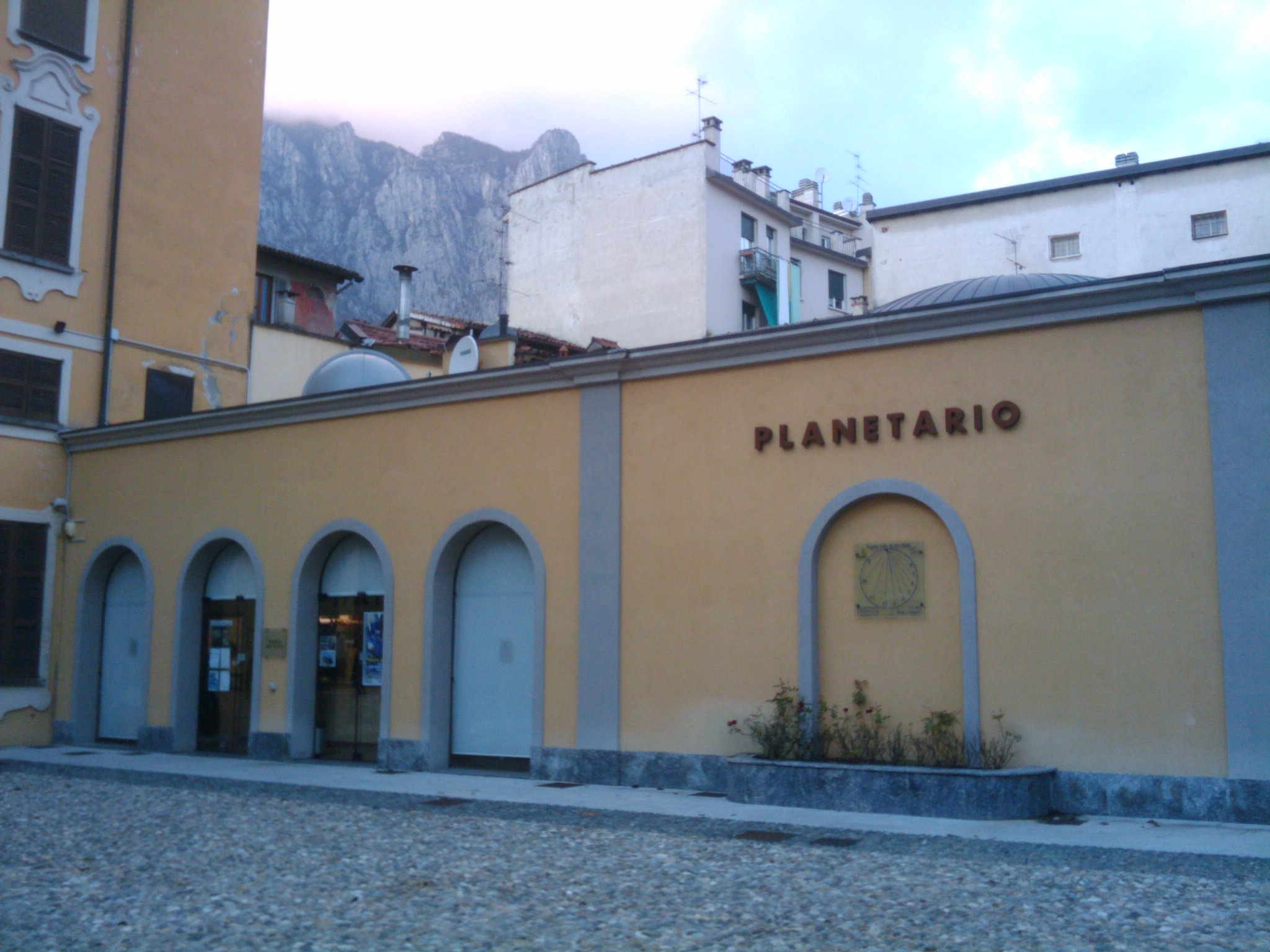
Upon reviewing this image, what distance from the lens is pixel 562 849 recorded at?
28.0ft

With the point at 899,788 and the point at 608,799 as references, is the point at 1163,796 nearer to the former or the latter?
the point at 899,788

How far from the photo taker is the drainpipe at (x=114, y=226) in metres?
18.7

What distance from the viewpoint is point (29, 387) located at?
58.6 feet

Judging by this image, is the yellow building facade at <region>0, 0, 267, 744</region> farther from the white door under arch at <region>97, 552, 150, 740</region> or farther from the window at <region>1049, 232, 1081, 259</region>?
the window at <region>1049, 232, 1081, 259</region>

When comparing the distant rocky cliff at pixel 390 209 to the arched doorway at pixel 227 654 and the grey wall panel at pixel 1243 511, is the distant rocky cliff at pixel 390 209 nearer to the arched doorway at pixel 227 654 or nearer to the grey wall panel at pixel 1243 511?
the arched doorway at pixel 227 654

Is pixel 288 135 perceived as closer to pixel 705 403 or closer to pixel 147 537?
pixel 147 537

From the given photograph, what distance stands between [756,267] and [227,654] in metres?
29.5

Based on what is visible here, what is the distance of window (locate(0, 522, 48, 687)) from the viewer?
57.2 feet

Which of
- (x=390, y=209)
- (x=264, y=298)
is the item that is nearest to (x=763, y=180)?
(x=264, y=298)

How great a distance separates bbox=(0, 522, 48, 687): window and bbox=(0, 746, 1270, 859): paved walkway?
123cm

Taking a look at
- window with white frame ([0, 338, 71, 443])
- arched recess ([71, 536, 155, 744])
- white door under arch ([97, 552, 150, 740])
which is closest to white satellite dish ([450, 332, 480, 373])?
arched recess ([71, 536, 155, 744])

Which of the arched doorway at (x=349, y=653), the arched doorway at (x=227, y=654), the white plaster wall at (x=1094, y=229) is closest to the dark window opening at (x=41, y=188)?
the arched doorway at (x=227, y=654)

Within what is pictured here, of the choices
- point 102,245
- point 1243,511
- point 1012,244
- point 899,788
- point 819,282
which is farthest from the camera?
point 819,282

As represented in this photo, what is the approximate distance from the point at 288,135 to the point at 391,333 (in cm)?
7736
